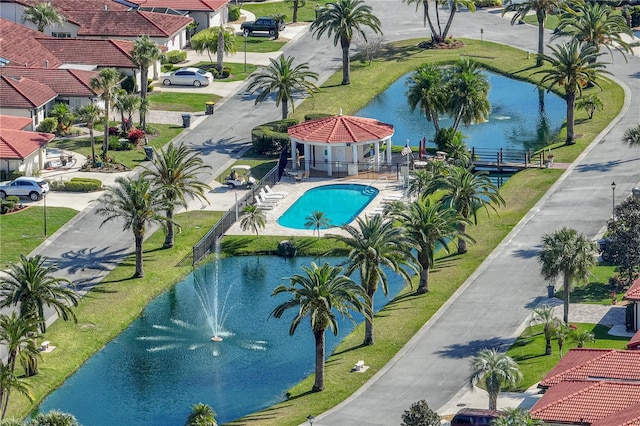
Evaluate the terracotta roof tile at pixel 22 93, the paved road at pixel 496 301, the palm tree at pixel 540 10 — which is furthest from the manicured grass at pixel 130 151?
the palm tree at pixel 540 10

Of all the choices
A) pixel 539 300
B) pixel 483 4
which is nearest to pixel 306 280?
pixel 539 300

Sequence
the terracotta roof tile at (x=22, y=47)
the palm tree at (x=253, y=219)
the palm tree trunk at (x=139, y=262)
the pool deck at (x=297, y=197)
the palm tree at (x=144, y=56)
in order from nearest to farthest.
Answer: the palm tree trunk at (x=139, y=262), the palm tree at (x=253, y=219), the pool deck at (x=297, y=197), the palm tree at (x=144, y=56), the terracotta roof tile at (x=22, y=47)

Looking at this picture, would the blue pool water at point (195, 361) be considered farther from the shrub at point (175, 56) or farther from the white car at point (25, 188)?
the shrub at point (175, 56)

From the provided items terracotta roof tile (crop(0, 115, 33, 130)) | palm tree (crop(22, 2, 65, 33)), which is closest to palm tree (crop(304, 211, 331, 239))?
terracotta roof tile (crop(0, 115, 33, 130))

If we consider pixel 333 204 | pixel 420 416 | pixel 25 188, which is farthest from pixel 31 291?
pixel 333 204

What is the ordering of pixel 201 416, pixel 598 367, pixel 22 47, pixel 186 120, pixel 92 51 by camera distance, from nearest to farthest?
pixel 598 367 → pixel 201 416 → pixel 186 120 → pixel 22 47 → pixel 92 51

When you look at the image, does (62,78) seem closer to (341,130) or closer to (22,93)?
(22,93)
